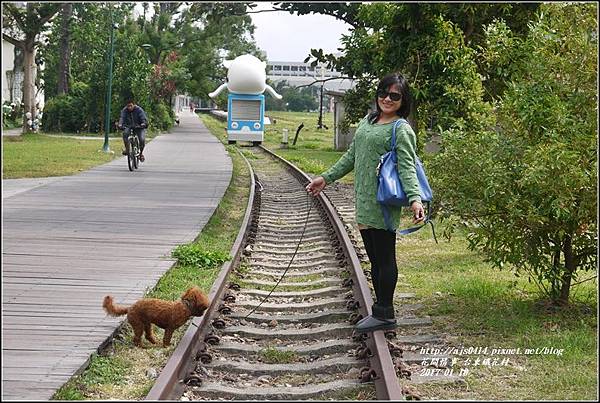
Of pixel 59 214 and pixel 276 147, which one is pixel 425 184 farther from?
pixel 276 147

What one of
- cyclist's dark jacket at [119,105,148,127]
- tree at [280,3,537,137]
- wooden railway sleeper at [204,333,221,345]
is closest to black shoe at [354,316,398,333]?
wooden railway sleeper at [204,333,221,345]

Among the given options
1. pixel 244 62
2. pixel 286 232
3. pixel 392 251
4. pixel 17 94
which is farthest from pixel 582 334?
pixel 17 94

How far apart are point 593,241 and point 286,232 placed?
6501mm

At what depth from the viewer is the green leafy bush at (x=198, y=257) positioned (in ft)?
30.8

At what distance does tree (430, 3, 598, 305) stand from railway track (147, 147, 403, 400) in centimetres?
122

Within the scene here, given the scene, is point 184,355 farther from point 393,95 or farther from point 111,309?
point 393,95

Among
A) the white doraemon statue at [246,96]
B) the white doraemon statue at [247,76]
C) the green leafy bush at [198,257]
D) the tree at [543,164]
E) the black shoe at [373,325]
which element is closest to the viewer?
the black shoe at [373,325]

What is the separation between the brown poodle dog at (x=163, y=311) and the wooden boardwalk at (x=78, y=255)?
0.23 meters

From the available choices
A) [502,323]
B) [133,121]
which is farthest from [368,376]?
[133,121]

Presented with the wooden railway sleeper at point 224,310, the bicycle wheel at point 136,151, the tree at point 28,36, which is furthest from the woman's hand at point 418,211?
the tree at point 28,36

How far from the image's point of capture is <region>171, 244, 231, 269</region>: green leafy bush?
939 centimetres

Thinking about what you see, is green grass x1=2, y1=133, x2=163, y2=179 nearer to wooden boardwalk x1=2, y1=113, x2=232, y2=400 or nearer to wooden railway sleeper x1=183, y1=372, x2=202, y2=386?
wooden boardwalk x1=2, y1=113, x2=232, y2=400

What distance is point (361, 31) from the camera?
17219 mm

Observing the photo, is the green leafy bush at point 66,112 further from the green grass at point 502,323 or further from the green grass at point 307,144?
the green grass at point 502,323
